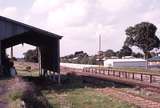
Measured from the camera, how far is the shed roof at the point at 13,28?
3809cm

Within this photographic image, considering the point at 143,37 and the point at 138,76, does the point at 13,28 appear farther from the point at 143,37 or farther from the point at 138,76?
the point at 143,37

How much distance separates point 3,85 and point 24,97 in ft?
27.2

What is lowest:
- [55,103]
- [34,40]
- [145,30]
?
A: [55,103]

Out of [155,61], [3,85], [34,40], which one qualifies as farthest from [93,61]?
[3,85]

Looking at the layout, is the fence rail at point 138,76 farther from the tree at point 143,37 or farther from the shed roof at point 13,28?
the tree at point 143,37

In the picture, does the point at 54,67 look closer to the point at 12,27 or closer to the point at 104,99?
the point at 12,27

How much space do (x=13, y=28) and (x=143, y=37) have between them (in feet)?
290

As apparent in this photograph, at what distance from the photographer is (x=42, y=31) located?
3872 centimetres

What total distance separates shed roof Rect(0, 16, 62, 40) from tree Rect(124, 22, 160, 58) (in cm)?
8495

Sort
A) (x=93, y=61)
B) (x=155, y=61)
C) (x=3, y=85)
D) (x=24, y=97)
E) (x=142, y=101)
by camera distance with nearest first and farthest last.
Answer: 1. (x=24, y=97)
2. (x=142, y=101)
3. (x=3, y=85)
4. (x=155, y=61)
5. (x=93, y=61)

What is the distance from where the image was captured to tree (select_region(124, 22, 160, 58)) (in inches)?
4815

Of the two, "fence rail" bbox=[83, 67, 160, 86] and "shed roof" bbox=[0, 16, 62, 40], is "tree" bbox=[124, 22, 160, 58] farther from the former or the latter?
"shed roof" bbox=[0, 16, 62, 40]

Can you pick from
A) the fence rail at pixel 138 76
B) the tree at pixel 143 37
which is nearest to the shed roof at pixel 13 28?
the fence rail at pixel 138 76

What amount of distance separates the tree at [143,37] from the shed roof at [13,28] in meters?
84.9
